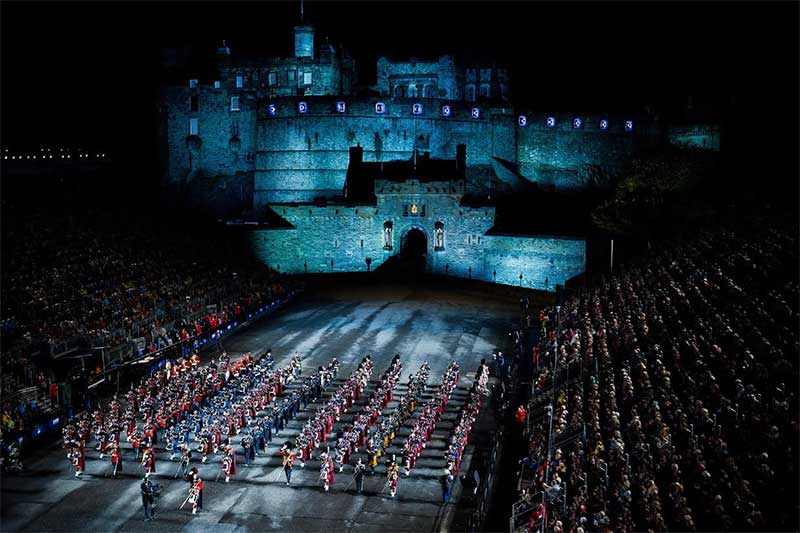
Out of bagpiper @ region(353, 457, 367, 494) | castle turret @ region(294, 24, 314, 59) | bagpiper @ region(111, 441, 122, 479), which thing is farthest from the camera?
castle turret @ region(294, 24, 314, 59)

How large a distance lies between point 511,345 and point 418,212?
19783mm

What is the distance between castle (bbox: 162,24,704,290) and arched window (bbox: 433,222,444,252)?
2.28ft

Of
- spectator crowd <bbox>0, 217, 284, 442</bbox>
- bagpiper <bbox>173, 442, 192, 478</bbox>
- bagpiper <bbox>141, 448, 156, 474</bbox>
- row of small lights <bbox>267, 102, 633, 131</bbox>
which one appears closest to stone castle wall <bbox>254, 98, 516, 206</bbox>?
row of small lights <bbox>267, 102, 633, 131</bbox>

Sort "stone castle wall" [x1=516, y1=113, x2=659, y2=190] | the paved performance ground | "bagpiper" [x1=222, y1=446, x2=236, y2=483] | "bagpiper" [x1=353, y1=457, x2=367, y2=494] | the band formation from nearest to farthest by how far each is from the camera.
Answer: the paved performance ground → "bagpiper" [x1=353, y1=457, x2=367, y2=494] → "bagpiper" [x1=222, y1=446, x2=236, y2=483] → the band formation → "stone castle wall" [x1=516, y1=113, x2=659, y2=190]

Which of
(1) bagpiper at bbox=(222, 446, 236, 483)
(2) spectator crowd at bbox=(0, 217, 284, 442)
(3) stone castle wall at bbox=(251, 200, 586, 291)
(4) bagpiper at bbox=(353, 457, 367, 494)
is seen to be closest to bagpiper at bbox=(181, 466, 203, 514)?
(1) bagpiper at bbox=(222, 446, 236, 483)

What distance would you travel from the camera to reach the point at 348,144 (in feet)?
197

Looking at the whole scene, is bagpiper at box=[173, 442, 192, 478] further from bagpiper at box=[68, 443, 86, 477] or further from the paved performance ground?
bagpiper at box=[68, 443, 86, 477]

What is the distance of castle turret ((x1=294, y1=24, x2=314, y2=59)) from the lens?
63.2m

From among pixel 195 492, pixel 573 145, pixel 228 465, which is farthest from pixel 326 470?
pixel 573 145

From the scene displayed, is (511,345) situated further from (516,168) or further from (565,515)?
(516,168)

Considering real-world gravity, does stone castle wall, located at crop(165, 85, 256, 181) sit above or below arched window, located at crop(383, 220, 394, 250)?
above

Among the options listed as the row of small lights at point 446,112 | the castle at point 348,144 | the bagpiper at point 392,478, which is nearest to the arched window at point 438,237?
the castle at point 348,144

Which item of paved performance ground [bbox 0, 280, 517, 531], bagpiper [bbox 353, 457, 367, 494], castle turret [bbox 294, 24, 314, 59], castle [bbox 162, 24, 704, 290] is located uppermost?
castle turret [bbox 294, 24, 314, 59]

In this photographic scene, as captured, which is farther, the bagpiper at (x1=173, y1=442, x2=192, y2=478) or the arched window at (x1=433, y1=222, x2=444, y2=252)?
the arched window at (x1=433, y1=222, x2=444, y2=252)
